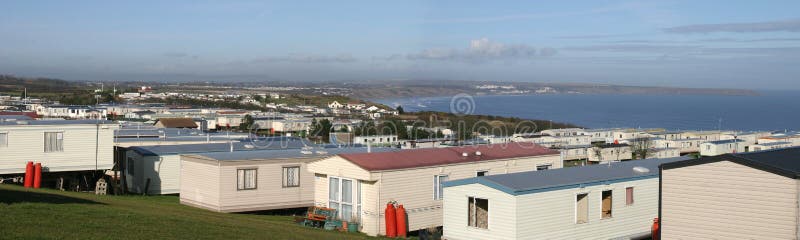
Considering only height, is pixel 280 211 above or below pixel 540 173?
below

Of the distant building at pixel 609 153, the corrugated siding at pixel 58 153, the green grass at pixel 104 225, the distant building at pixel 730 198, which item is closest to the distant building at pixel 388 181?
the green grass at pixel 104 225

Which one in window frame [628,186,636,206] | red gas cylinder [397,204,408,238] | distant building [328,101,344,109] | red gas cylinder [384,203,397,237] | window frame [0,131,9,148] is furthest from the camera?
distant building [328,101,344,109]

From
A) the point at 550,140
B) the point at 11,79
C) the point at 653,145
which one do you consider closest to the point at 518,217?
the point at 550,140

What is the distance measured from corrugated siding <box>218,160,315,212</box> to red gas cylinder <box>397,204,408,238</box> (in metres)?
4.07

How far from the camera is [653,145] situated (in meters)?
62.0

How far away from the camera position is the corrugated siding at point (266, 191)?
66.3 ft

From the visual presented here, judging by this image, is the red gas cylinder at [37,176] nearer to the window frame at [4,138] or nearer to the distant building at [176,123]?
the window frame at [4,138]

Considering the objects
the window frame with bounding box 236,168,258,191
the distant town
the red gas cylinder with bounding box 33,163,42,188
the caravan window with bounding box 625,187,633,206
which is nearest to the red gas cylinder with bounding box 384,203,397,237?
the distant town

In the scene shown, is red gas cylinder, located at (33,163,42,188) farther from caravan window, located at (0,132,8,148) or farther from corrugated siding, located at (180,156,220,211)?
corrugated siding, located at (180,156,220,211)

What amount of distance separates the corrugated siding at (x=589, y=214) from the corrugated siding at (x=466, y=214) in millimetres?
193

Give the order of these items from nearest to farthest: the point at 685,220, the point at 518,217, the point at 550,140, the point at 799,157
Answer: the point at 685,220 → the point at 799,157 → the point at 518,217 → the point at 550,140

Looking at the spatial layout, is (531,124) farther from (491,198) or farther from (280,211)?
(491,198)

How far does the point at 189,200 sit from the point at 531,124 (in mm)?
63244

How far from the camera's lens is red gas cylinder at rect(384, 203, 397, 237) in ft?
58.0
